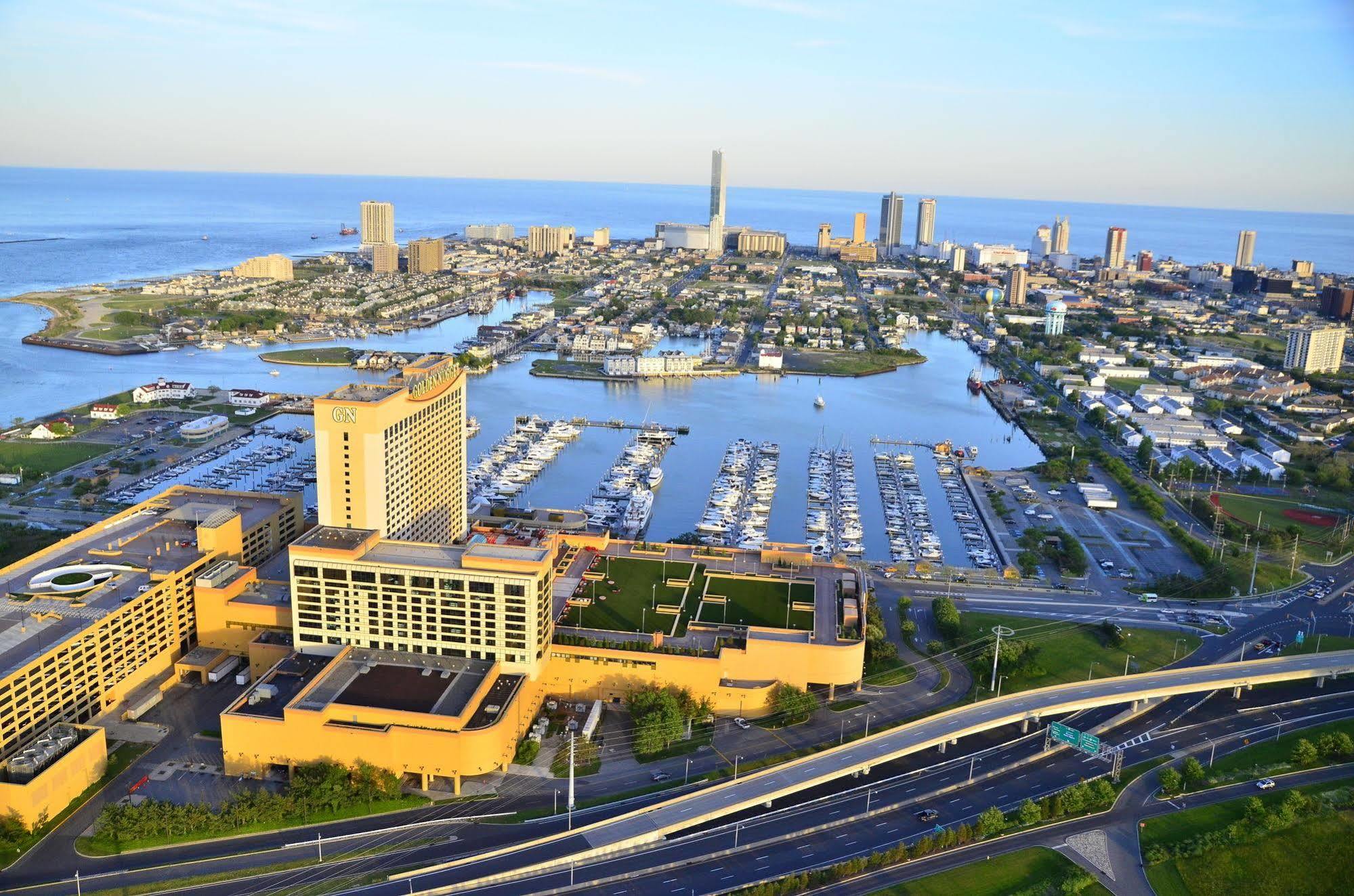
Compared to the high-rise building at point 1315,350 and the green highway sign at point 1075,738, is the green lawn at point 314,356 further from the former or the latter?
the high-rise building at point 1315,350

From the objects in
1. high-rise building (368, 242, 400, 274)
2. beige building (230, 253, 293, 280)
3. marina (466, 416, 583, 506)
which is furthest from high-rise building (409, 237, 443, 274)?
marina (466, 416, 583, 506)

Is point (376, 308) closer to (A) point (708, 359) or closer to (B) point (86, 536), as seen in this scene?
(A) point (708, 359)

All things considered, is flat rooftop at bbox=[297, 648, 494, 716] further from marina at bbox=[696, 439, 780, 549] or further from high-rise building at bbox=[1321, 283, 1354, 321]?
high-rise building at bbox=[1321, 283, 1354, 321]

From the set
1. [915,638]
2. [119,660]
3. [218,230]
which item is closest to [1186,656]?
[915,638]

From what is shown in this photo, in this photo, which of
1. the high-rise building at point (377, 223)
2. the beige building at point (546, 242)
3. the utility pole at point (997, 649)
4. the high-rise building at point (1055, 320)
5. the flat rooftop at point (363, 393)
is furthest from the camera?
the beige building at point (546, 242)

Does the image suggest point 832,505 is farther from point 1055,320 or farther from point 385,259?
point 385,259

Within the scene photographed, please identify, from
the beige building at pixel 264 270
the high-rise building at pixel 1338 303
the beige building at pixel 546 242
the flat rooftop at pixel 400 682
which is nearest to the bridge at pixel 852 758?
the flat rooftop at pixel 400 682
